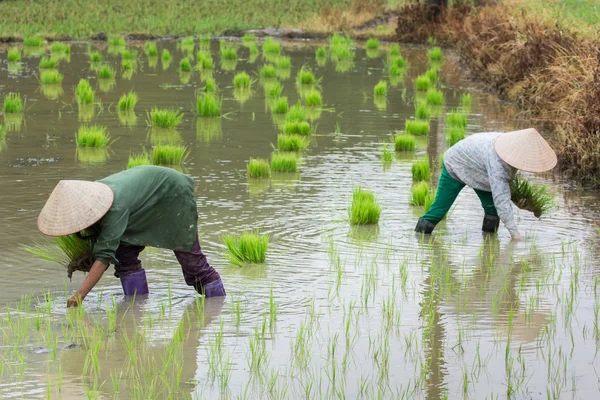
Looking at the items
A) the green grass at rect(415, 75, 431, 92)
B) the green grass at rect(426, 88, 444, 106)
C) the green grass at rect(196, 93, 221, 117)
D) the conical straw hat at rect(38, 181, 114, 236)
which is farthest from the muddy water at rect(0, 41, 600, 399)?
the green grass at rect(415, 75, 431, 92)

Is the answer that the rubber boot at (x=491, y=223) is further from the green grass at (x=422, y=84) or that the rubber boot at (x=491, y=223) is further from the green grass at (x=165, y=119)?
the green grass at (x=422, y=84)

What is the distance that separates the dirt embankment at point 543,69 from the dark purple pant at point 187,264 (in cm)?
384

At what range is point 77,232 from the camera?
14.5 feet

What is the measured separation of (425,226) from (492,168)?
55 cm

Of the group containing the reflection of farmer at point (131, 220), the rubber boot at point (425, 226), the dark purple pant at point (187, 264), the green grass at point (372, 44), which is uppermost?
the reflection of farmer at point (131, 220)

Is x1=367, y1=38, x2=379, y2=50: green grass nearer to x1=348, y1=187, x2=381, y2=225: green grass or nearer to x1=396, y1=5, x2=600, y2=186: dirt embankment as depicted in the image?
x1=396, y1=5, x2=600, y2=186: dirt embankment

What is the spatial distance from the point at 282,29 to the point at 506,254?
18.5 meters

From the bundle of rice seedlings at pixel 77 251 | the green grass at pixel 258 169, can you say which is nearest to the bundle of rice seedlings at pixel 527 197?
the green grass at pixel 258 169

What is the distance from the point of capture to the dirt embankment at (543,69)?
778cm

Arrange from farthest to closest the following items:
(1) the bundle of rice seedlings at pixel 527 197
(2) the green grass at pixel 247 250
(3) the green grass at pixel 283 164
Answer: (3) the green grass at pixel 283 164 → (1) the bundle of rice seedlings at pixel 527 197 → (2) the green grass at pixel 247 250

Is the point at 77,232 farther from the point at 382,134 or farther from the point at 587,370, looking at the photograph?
the point at 382,134

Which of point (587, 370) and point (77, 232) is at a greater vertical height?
point (77, 232)

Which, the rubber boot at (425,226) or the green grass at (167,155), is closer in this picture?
the rubber boot at (425,226)

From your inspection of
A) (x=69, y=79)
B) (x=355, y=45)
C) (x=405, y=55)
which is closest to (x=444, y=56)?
(x=405, y=55)
